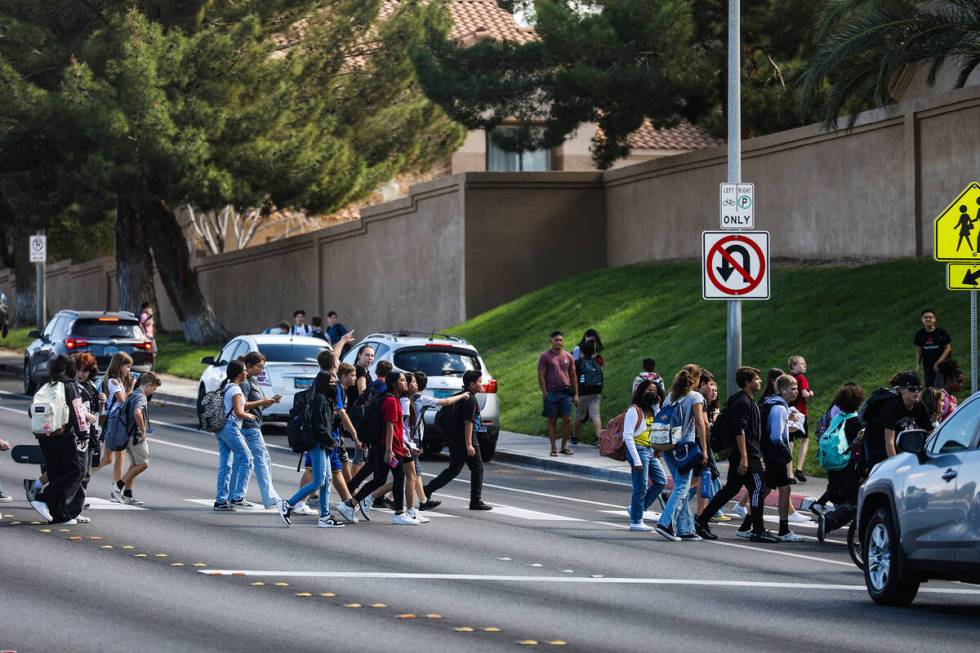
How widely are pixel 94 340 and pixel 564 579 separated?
→ 2202 centimetres

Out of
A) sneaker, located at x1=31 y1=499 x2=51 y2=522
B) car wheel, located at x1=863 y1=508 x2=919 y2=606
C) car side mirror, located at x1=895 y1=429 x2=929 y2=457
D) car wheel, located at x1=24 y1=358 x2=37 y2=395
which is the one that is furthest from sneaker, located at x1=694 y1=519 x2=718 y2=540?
car wheel, located at x1=24 y1=358 x2=37 y2=395

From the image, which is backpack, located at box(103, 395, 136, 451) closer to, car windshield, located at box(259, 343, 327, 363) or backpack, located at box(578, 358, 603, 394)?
backpack, located at box(578, 358, 603, 394)

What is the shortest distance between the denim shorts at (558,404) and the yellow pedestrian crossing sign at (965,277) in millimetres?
8249

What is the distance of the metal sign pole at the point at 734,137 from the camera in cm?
2197

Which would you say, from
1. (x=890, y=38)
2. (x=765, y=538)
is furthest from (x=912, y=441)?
(x=890, y=38)

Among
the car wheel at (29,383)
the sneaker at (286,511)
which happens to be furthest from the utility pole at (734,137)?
the car wheel at (29,383)

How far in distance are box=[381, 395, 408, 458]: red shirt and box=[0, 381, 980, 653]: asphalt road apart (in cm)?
82

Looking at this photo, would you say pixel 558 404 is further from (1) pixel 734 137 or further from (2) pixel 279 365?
(1) pixel 734 137

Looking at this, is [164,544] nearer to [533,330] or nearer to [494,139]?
[533,330]

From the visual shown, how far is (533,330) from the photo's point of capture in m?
34.8

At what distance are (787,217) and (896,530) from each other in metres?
20.0

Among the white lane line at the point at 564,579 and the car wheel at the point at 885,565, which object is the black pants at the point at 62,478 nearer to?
the white lane line at the point at 564,579

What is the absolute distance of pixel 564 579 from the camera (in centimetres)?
A: 1379

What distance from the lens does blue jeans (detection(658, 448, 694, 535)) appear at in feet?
54.5
